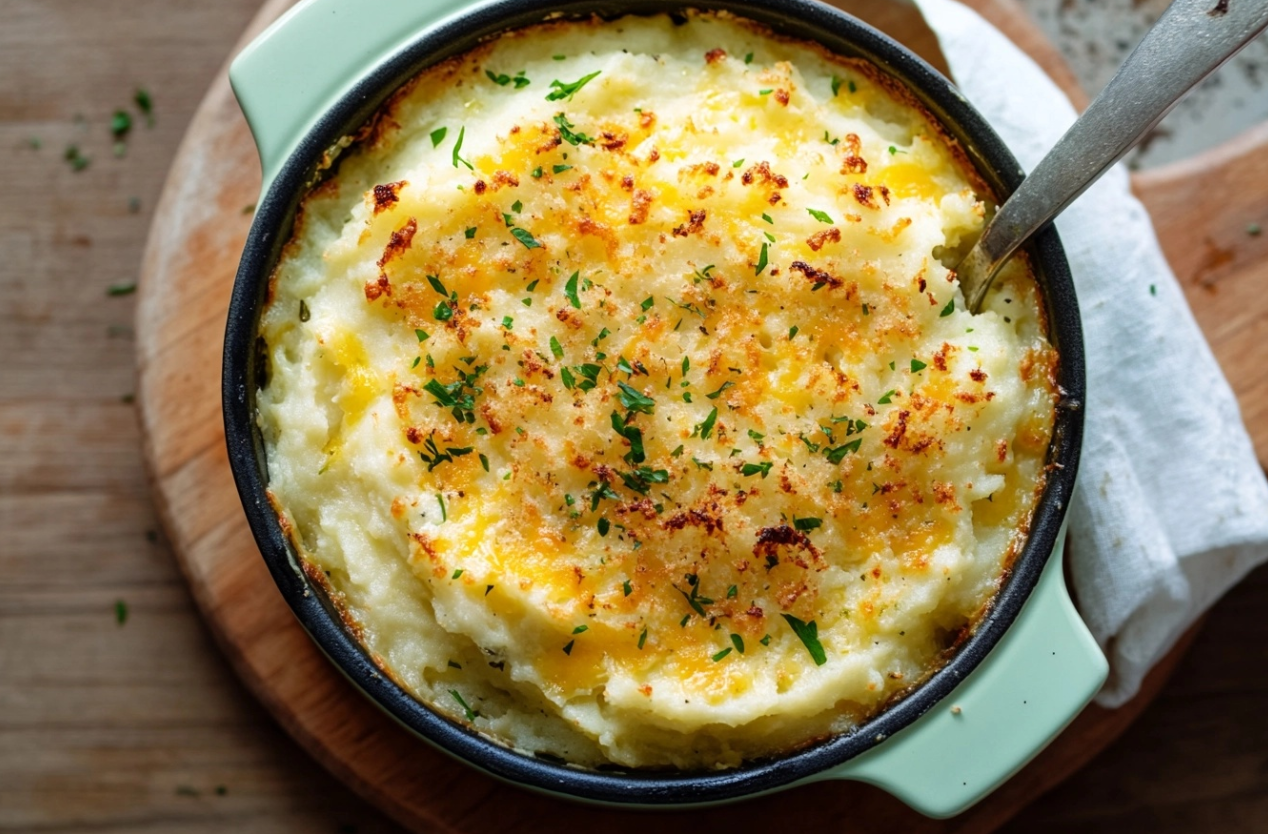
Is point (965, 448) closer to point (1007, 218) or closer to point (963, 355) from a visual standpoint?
point (963, 355)

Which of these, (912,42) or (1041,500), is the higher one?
(912,42)

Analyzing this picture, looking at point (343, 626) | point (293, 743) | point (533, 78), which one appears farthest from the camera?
point (293, 743)

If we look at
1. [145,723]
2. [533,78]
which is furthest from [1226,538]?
[145,723]

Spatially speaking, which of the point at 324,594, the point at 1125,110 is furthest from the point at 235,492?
the point at 1125,110

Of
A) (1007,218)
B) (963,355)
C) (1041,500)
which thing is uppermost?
(1007,218)

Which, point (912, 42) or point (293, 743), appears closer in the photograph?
point (912, 42)

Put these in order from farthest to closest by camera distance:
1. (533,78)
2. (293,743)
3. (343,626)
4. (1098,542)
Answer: (293,743), (1098,542), (533,78), (343,626)

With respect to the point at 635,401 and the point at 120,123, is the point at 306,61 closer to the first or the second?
the point at 635,401

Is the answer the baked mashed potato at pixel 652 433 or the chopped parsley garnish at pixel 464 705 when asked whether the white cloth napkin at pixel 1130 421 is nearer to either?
the baked mashed potato at pixel 652 433
